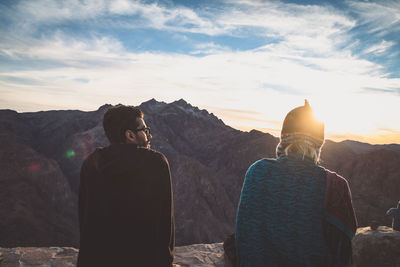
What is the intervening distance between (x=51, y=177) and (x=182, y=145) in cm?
2183

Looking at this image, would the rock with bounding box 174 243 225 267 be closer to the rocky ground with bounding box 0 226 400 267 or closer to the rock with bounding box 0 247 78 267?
the rocky ground with bounding box 0 226 400 267

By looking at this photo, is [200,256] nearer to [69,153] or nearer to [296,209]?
[296,209]

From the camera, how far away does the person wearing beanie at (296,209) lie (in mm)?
1252

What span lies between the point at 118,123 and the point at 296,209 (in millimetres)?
1166

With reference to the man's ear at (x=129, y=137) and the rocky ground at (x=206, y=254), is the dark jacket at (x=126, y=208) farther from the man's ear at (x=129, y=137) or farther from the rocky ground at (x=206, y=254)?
the rocky ground at (x=206, y=254)

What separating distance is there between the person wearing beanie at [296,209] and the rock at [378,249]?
4.25m

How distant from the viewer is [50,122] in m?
47.4

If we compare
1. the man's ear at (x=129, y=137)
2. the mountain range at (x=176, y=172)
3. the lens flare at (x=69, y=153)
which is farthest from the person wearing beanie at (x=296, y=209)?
the lens flare at (x=69, y=153)

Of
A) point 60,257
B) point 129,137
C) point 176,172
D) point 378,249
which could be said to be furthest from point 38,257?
point 176,172

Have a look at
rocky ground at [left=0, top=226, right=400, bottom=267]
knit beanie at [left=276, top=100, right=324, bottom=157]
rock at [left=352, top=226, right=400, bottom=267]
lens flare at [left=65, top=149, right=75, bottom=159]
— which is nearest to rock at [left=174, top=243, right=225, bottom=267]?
rocky ground at [left=0, top=226, right=400, bottom=267]

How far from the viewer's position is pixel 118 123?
5.40ft

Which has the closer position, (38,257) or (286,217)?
(286,217)

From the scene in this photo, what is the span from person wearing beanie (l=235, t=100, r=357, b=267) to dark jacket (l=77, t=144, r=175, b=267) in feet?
1.69

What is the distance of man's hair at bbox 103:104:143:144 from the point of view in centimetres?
165
